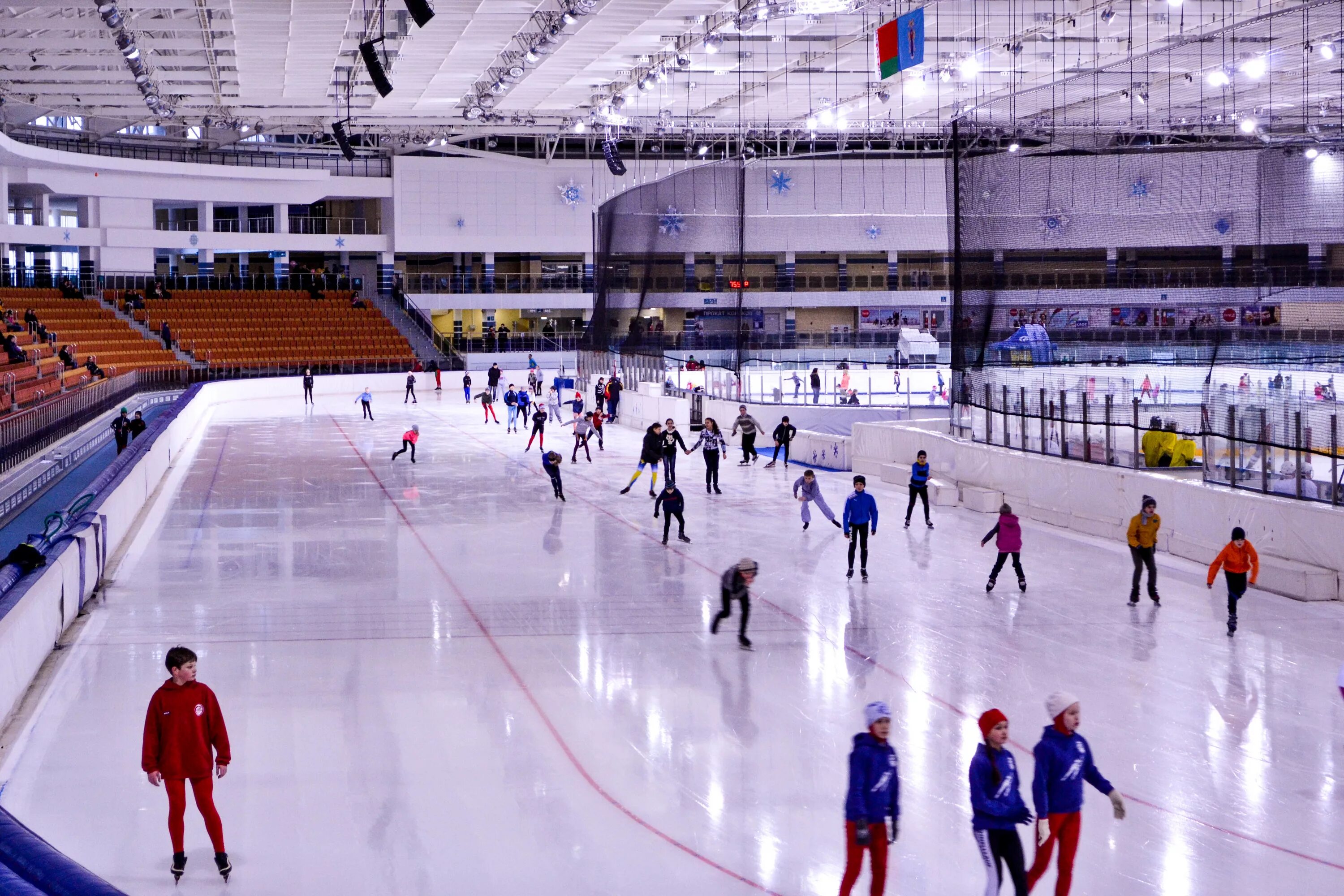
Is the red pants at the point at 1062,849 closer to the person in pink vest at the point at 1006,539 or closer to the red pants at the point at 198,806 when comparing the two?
the red pants at the point at 198,806

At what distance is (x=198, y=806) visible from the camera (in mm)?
6309

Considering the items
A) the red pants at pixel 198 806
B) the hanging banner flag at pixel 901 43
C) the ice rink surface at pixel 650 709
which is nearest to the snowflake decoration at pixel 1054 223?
the hanging banner flag at pixel 901 43

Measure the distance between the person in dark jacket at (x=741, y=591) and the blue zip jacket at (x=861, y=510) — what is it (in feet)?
8.96

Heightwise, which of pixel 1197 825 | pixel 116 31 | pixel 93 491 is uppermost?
pixel 116 31

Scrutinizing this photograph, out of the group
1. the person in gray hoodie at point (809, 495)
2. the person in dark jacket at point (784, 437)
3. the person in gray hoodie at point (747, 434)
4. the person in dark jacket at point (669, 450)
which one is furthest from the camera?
the person in gray hoodie at point (747, 434)

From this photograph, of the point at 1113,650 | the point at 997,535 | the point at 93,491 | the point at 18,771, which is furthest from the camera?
the point at 93,491

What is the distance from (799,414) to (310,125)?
986 inches

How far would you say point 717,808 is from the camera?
281 inches

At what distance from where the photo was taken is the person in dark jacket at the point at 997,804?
5547 mm

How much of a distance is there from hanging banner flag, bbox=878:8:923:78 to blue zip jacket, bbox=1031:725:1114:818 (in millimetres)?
15468

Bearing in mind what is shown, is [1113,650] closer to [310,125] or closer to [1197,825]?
[1197,825]

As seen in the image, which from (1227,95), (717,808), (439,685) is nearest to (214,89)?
(1227,95)

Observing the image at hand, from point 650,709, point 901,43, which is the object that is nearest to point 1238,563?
point 650,709

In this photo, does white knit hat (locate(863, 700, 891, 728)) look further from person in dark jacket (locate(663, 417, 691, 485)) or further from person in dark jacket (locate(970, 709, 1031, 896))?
person in dark jacket (locate(663, 417, 691, 485))
